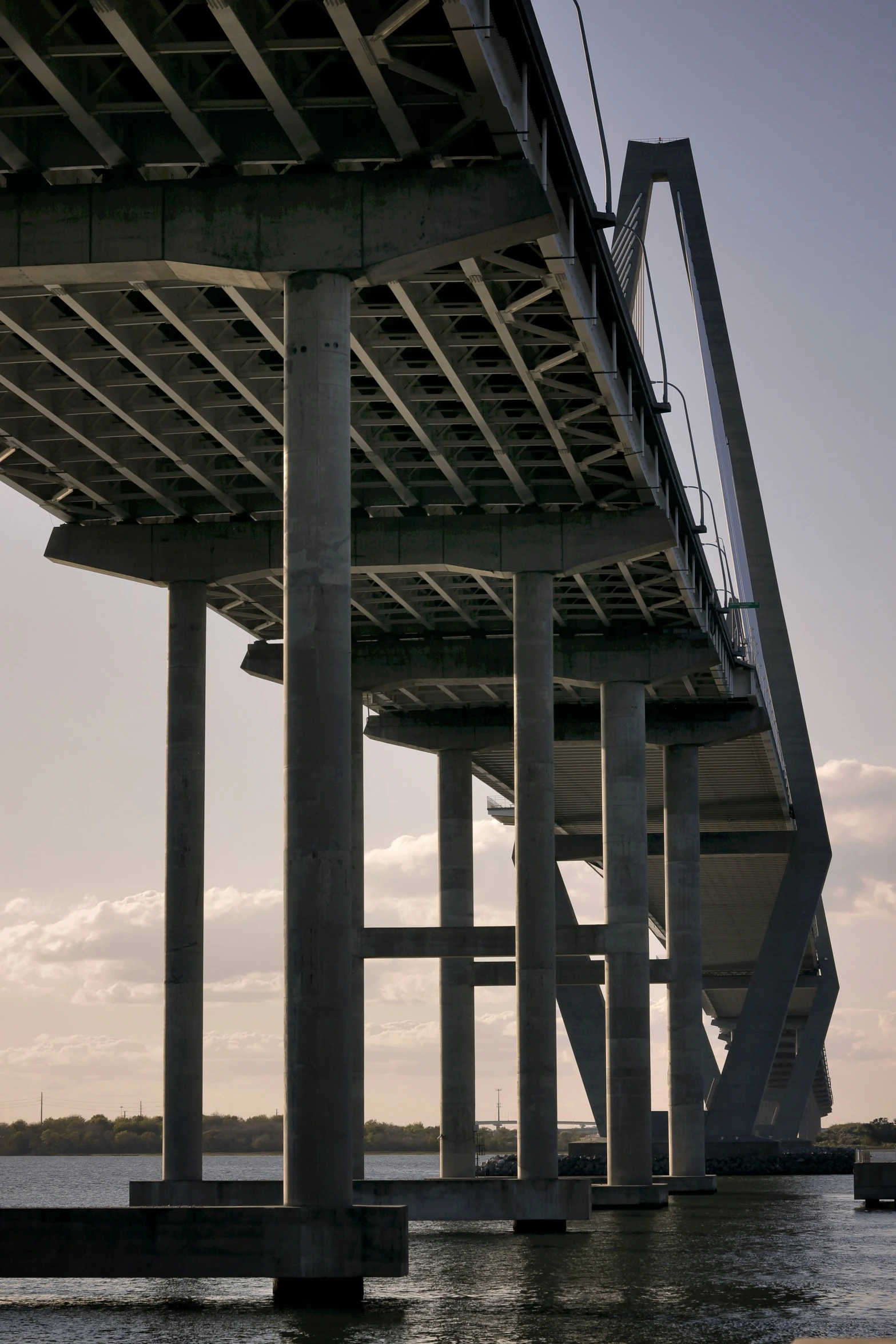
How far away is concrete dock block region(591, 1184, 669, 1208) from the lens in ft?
168

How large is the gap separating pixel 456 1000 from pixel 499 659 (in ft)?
42.1

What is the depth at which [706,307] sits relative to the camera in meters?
70.1

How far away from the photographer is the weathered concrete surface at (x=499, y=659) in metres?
54.6

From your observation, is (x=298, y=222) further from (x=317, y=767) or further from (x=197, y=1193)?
(x=197, y=1193)

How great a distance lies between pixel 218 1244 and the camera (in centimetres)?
2334

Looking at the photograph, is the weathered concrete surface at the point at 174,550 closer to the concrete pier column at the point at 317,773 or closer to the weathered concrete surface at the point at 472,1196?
the weathered concrete surface at the point at 472,1196

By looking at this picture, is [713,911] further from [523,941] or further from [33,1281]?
[33,1281]

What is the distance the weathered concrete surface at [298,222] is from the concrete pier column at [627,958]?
90.5 feet

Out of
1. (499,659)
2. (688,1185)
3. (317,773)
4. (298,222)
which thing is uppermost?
(298,222)

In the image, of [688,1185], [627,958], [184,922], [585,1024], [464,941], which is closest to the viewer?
[184,922]

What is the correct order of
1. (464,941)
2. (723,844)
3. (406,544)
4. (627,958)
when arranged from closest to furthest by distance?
(406,544), (464,941), (627,958), (723,844)

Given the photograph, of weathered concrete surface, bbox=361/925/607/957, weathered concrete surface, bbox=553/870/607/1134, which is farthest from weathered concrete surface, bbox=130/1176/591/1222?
weathered concrete surface, bbox=553/870/607/1134

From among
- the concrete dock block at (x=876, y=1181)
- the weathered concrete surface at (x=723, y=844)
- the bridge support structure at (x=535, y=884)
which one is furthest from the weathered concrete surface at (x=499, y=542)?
Answer: the weathered concrete surface at (x=723, y=844)

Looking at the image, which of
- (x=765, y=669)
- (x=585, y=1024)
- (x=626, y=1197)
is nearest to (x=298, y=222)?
(x=626, y=1197)
